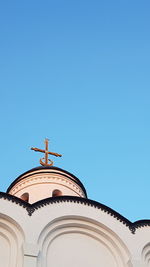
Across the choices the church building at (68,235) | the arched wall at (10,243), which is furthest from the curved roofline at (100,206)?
the arched wall at (10,243)

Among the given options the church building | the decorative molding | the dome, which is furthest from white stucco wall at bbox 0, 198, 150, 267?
the decorative molding

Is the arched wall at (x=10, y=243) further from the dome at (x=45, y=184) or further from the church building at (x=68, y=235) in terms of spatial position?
the dome at (x=45, y=184)

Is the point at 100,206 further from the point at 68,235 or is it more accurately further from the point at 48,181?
the point at 48,181

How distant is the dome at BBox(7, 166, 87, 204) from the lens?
651 inches

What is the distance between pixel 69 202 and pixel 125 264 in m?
2.13

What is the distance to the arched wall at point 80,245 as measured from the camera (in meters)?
12.0

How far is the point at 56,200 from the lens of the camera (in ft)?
42.1

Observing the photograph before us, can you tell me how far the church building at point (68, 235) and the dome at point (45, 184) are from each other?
359cm

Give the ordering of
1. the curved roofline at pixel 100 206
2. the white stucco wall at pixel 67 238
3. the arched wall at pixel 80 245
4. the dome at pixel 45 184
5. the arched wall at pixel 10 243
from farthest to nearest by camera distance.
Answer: the dome at pixel 45 184
the curved roofline at pixel 100 206
the arched wall at pixel 80 245
the white stucco wall at pixel 67 238
the arched wall at pixel 10 243

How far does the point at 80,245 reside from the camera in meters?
12.5

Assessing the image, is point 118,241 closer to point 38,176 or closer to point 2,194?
point 2,194

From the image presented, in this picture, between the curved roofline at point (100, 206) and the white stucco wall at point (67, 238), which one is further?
the curved roofline at point (100, 206)

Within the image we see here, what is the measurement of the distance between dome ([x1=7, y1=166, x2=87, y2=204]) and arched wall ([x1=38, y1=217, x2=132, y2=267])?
376 cm

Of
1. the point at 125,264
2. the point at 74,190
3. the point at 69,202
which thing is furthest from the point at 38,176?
the point at 125,264
